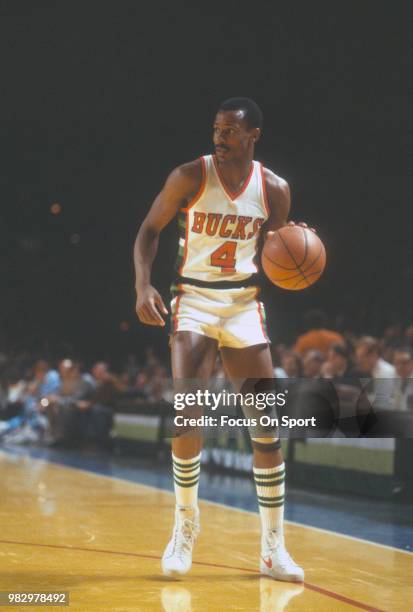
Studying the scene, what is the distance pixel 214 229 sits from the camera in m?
4.54

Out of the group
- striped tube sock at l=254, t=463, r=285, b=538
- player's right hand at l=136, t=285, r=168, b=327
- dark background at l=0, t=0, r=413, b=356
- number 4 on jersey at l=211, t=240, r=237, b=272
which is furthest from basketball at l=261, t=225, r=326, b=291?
dark background at l=0, t=0, r=413, b=356

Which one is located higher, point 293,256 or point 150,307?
point 293,256

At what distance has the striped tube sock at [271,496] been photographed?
4422 mm

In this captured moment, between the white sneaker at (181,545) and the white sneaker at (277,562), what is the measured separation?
334mm

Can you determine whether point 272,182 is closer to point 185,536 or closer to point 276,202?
point 276,202

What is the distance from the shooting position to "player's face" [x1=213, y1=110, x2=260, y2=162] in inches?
176

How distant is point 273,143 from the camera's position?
1230cm

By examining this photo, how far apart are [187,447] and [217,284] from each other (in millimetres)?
776

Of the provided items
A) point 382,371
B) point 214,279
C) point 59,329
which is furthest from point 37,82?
point 59,329

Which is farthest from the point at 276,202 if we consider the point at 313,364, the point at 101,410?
the point at 101,410

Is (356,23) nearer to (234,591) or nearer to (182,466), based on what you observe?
A: (182,466)

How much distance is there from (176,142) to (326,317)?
12.0 ft

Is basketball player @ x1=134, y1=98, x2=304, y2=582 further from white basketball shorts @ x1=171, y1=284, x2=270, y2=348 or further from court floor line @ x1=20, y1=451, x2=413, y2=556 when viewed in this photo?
court floor line @ x1=20, y1=451, x2=413, y2=556

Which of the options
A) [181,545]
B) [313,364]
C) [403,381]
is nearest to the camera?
[181,545]
